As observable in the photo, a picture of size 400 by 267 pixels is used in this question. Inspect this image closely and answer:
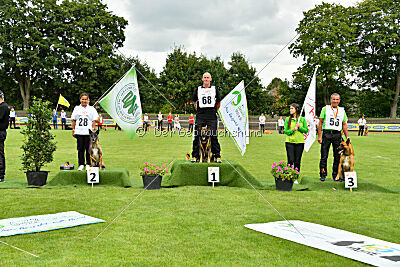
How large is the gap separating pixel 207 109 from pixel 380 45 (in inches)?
1959

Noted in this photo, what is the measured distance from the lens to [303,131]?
853cm

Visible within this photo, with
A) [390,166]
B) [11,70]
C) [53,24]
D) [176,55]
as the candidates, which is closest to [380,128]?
[176,55]

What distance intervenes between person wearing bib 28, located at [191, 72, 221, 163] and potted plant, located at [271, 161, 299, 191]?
4.68ft

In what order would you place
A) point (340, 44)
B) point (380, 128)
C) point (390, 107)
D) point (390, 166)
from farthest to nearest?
point (390, 107) < point (340, 44) < point (380, 128) < point (390, 166)

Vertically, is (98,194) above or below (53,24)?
below

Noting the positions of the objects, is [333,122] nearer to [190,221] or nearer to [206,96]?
[206,96]

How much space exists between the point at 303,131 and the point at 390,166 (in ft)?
19.7

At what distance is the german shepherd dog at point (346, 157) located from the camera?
816cm

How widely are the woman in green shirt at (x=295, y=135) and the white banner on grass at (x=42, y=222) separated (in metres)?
4.96

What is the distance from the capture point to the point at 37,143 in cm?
822

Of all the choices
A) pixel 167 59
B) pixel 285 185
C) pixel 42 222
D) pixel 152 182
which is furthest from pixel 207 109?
pixel 167 59

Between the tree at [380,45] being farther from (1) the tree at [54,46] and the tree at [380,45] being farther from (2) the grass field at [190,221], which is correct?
(2) the grass field at [190,221]

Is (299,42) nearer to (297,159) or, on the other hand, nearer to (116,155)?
(116,155)

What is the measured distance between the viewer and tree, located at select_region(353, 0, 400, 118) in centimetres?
5034
